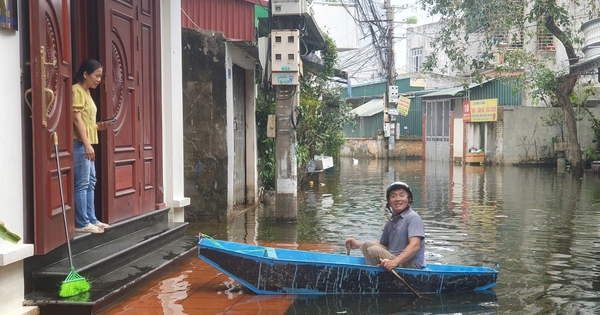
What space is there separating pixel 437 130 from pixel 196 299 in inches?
1233

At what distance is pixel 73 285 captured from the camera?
502 cm

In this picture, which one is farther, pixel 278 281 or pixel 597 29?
pixel 597 29

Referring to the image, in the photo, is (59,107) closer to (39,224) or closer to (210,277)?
(39,224)

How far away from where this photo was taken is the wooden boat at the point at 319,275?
5734 mm

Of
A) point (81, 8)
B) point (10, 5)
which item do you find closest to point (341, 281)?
point (10, 5)

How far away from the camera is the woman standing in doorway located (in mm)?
6020

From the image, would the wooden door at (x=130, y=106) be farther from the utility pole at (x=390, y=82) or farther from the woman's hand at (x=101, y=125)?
the utility pole at (x=390, y=82)

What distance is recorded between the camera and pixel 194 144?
10953 millimetres

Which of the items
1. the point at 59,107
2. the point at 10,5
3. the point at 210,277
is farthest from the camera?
the point at 210,277

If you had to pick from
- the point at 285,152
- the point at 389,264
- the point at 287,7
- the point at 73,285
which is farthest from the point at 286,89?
the point at 73,285

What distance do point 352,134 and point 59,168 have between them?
4109 centimetres

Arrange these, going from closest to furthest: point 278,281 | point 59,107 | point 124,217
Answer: point 59,107, point 278,281, point 124,217

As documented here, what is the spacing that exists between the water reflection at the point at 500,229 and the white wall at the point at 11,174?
2.44 m

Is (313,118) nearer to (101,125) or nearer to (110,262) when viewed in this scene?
(101,125)
